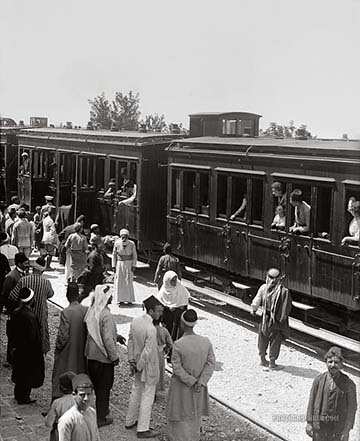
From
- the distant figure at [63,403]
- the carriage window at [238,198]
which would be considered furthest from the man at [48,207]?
the distant figure at [63,403]

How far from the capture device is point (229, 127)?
35.6 feet

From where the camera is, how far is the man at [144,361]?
19.7 ft

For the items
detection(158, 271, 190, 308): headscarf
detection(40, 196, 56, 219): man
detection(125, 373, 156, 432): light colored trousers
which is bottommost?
detection(125, 373, 156, 432): light colored trousers

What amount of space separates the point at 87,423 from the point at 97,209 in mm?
8342

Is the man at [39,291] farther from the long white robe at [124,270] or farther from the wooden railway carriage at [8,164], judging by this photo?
the wooden railway carriage at [8,164]

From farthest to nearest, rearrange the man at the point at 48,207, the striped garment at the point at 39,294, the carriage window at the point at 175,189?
the man at the point at 48,207
the carriage window at the point at 175,189
the striped garment at the point at 39,294

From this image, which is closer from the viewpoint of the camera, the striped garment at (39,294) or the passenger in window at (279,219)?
the striped garment at (39,294)

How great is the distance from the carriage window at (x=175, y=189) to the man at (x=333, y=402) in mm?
5642

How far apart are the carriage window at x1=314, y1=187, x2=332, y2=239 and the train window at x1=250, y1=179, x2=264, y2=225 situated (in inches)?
43.2

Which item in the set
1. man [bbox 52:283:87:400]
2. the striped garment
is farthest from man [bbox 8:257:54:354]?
man [bbox 52:283:87:400]

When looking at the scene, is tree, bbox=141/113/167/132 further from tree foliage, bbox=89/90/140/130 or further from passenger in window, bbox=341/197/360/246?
passenger in window, bbox=341/197/360/246

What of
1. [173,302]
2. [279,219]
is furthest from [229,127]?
[173,302]

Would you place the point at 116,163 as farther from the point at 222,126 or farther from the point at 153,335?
the point at 153,335

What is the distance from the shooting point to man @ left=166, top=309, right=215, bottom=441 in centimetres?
564
